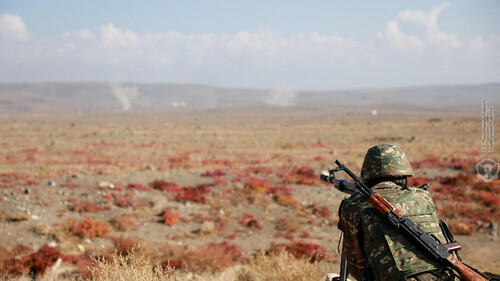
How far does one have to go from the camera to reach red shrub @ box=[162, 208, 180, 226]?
12641mm

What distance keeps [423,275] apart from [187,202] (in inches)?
481

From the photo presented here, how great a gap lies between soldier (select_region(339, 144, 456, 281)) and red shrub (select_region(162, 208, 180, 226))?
9.63m

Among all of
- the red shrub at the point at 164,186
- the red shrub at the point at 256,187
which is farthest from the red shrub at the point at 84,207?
the red shrub at the point at 256,187

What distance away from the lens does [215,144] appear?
37500 mm

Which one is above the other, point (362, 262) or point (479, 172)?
point (362, 262)

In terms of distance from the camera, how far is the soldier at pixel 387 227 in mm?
3043

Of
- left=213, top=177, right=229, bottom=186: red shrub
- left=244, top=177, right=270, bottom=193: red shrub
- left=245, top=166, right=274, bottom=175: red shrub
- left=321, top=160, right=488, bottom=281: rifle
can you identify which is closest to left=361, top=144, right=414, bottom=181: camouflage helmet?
left=321, top=160, right=488, bottom=281: rifle

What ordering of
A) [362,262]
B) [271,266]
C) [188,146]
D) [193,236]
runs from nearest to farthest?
[362,262] < [271,266] < [193,236] < [188,146]

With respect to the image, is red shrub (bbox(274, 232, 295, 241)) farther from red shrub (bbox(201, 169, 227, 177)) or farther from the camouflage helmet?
the camouflage helmet

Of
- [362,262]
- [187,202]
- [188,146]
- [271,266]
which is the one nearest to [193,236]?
[187,202]

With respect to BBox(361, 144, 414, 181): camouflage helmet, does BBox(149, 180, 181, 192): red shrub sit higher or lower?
lower

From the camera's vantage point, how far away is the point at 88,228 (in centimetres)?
1100

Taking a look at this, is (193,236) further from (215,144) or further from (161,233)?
(215,144)

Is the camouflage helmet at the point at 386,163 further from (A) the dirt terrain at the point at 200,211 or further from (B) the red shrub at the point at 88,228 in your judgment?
(B) the red shrub at the point at 88,228
